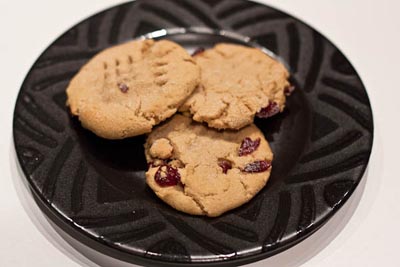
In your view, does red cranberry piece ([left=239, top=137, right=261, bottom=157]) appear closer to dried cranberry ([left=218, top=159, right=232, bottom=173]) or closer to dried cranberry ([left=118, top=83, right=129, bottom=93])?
dried cranberry ([left=218, top=159, right=232, bottom=173])

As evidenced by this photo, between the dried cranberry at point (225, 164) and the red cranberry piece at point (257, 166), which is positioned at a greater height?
the dried cranberry at point (225, 164)

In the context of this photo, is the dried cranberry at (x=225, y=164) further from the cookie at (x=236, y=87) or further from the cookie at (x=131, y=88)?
the cookie at (x=131, y=88)

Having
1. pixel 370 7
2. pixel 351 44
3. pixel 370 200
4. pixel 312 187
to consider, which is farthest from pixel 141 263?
pixel 370 7

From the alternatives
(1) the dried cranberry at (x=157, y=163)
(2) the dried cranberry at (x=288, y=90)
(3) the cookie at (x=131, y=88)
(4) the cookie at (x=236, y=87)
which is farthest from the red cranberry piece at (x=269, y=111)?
(1) the dried cranberry at (x=157, y=163)

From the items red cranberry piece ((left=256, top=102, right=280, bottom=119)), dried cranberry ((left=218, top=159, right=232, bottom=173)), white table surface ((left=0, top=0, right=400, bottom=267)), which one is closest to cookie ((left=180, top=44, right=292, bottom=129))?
red cranberry piece ((left=256, top=102, right=280, bottom=119))

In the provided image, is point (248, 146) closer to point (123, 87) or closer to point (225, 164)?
point (225, 164)

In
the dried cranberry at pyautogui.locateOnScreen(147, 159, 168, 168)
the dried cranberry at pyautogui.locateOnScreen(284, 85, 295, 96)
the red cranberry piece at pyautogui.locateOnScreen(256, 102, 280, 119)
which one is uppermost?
the dried cranberry at pyautogui.locateOnScreen(284, 85, 295, 96)
